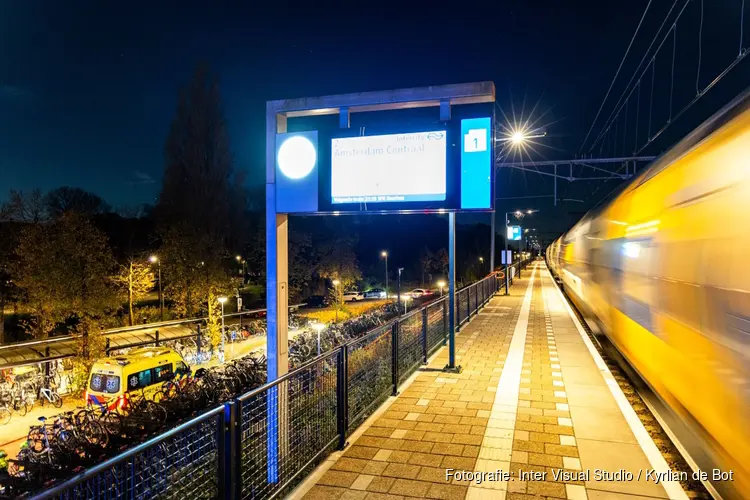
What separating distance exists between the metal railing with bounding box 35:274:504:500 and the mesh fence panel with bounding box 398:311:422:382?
0.47 meters

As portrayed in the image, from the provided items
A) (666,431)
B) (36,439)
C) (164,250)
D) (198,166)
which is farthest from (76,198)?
(666,431)

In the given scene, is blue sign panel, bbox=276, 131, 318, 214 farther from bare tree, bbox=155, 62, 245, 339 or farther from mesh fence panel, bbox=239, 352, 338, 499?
bare tree, bbox=155, 62, 245, 339

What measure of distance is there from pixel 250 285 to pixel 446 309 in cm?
3646

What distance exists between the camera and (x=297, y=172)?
18.0 feet

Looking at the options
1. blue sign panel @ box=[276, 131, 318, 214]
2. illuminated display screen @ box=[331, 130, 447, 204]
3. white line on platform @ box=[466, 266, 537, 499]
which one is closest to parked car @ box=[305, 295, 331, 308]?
white line on platform @ box=[466, 266, 537, 499]

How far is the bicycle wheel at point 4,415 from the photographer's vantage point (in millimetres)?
11830

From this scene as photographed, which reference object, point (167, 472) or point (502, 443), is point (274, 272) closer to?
point (167, 472)

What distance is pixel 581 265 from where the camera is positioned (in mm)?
13531

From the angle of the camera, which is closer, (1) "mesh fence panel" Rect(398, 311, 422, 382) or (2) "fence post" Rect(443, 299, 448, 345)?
(1) "mesh fence panel" Rect(398, 311, 422, 382)

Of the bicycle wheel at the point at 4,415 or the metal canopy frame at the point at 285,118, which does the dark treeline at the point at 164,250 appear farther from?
the metal canopy frame at the point at 285,118

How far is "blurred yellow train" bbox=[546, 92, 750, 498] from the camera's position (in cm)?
283

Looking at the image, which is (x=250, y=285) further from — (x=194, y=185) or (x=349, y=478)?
(x=349, y=478)

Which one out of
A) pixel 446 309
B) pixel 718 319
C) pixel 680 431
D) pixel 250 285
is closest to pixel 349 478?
pixel 718 319

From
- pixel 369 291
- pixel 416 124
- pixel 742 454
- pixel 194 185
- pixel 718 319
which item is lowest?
pixel 369 291
